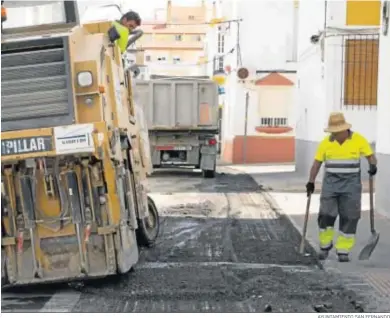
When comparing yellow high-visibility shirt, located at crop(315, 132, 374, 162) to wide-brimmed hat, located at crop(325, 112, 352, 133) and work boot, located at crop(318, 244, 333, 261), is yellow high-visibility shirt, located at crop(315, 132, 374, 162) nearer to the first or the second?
wide-brimmed hat, located at crop(325, 112, 352, 133)

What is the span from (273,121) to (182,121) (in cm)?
994

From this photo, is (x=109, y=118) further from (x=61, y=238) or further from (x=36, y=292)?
(x=36, y=292)

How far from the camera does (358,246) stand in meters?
10.0

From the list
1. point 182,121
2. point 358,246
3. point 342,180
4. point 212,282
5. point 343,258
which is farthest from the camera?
point 182,121

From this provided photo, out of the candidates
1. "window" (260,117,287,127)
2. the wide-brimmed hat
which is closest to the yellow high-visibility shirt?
the wide-brimmed hat

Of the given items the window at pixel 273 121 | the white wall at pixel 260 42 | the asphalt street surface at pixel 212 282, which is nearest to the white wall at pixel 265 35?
the white wall at pixel 260 42

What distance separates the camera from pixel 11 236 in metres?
7.53

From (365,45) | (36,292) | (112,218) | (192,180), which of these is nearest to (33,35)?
(112,218)

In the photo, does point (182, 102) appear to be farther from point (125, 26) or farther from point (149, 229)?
point (125, 26)

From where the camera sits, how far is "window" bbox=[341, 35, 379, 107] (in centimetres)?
1912

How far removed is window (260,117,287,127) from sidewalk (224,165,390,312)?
1125 centimetres

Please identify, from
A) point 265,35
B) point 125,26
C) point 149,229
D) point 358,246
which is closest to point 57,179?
point 125,26

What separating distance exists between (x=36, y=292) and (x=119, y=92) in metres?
2.24

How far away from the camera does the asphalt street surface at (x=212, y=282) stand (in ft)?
22.4
